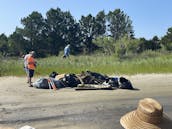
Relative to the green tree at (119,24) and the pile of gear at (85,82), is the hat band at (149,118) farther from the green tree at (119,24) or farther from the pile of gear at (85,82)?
the green tree at (119,24)

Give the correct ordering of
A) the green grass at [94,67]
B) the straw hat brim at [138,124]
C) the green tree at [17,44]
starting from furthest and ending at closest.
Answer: the green tree at [17,44] < the green grass at [94,67] < the straw hat brim at [138,124]

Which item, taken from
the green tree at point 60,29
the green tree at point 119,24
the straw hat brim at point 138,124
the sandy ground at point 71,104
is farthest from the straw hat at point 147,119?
the green tree at point 119,24

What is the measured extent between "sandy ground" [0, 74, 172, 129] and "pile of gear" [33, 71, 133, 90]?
0.38 m

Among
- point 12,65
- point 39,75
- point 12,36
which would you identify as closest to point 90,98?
point 39,75

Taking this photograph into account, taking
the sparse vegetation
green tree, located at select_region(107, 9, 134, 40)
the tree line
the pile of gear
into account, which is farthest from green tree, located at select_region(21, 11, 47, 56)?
the pile of gear

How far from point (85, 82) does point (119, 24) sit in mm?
52428

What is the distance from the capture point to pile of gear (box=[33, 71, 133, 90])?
1756cm

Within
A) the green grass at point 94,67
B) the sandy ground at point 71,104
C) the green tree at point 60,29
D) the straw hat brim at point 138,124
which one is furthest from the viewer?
Answer: the green tree at point 60,29

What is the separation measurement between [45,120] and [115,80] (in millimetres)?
6279

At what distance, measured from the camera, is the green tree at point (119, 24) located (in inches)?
2731

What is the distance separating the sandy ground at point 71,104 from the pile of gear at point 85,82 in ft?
1.25

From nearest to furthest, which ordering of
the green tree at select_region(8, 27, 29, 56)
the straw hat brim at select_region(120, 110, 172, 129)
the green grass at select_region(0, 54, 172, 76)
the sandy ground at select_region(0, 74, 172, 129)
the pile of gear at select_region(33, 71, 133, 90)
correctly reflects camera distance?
1. the straw hat brim at select_region(120, 110, 172, 129)
2. the sandy ground at select_region(0, 74, 172, 129)
3. the pile of gear at select_region(33, 71, 133, 90)
4. the green grass at select_region(0, 54, 172, 76)
5. the green tree at select_region(8, 27, 29, 56)

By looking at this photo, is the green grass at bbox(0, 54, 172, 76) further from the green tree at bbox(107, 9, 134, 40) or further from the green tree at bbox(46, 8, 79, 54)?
the green tree at bbox(107, 9, 134, 40)

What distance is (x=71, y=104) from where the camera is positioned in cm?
1434
